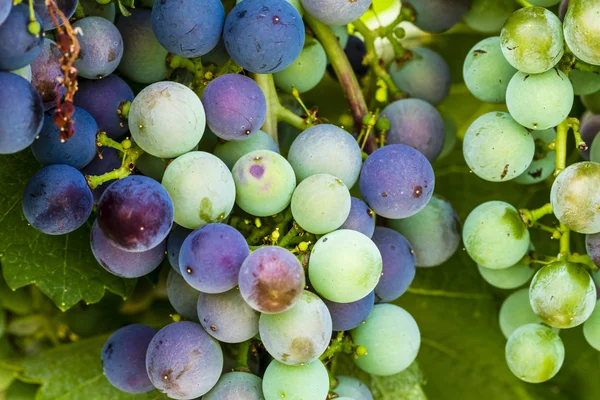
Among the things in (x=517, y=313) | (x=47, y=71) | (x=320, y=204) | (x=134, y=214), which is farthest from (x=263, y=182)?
(x=517, y=313)

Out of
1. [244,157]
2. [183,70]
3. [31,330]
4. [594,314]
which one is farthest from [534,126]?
[31,330]

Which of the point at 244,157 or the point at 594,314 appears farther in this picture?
the point at 594,314

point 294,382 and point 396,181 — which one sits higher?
point 396,181

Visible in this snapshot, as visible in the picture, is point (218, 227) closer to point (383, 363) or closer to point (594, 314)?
point (383, 363)

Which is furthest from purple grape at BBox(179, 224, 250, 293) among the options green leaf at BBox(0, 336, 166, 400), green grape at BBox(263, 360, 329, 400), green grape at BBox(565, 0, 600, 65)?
green grape at BBox(565, 0, 600, 65)

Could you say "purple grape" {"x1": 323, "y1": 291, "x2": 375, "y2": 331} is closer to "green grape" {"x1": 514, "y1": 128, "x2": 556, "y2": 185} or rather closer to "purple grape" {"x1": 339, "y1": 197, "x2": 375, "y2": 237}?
"purple grape" {"x1": 339, "y1": 197, "x2": 375, "y2": 237}

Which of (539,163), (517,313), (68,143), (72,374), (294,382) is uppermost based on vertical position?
(68,143)

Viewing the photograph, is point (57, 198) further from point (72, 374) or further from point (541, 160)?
point (541, 160)
